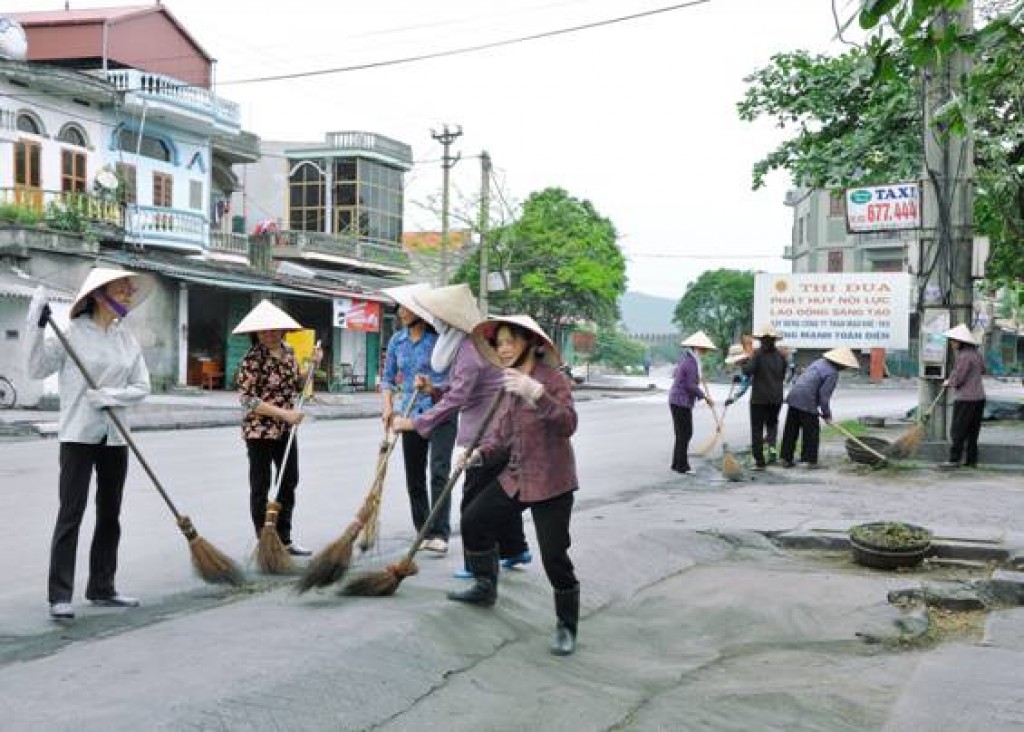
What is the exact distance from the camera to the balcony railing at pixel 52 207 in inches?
957

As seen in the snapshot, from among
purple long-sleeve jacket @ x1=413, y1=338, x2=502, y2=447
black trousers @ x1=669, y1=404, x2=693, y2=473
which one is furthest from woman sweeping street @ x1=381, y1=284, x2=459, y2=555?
black trousers @ x1=669, y1=404, x2=693, y2=473

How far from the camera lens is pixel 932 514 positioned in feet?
31.5

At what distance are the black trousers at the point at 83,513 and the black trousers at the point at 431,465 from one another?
1.85m

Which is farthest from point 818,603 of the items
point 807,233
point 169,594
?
point 807,233

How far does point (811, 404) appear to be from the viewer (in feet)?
43.1

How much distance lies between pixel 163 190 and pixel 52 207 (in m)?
5.08

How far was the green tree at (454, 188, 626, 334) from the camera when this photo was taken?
41.6 m

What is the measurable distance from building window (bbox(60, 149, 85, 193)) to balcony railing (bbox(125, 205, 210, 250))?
1374mm

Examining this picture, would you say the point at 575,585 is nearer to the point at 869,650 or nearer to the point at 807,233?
the point at 869,650

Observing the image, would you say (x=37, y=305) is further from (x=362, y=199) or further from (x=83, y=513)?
(x=362, y=199)

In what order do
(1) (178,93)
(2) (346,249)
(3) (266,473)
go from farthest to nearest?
(2) (346,249) < (1) (178,93) < (3) (266,473)

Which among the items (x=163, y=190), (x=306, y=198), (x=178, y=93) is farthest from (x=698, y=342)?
(x=306, y=198)

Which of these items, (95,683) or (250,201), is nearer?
(95,683)

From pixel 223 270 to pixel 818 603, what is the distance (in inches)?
1043
